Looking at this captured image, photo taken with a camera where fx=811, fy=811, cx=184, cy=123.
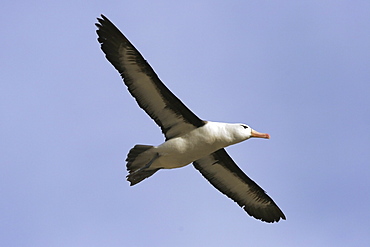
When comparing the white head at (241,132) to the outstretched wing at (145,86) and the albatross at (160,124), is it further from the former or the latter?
the outstretched wing at (145,86)

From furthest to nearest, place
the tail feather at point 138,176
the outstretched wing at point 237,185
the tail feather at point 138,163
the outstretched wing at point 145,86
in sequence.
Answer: the outstretched wing at point 237,185
the tail feather at point 138,176
the tail feather at point 138,163
the outstretched wing at point 145,86

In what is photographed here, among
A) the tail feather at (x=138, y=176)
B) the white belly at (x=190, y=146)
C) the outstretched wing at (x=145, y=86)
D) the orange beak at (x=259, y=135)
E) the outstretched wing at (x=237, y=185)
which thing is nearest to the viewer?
the outstretched wing at (x=145, y=86)

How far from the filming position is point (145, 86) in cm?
1489

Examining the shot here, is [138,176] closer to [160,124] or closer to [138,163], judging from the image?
[138,163]

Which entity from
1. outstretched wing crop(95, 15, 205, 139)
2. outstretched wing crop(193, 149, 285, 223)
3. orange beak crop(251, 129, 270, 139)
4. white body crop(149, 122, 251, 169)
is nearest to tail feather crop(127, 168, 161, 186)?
white body crop(149, 122, 251, 169)

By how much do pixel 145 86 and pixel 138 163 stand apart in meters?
1.50

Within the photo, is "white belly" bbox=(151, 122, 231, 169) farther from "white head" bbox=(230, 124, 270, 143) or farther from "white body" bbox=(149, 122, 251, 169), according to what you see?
"white head" bbox=(230, 124, 270, 143)

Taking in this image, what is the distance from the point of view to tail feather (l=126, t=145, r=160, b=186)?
598 inches

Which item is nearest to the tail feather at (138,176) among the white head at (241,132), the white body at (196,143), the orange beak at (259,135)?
the white body at (196,143)

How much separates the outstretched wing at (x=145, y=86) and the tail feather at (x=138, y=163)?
56 cm

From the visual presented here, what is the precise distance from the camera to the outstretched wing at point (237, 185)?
16562 millimetres

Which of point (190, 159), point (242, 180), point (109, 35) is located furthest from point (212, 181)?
point (109, 35)

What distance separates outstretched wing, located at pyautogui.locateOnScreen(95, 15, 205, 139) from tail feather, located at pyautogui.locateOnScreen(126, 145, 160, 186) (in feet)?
1.84

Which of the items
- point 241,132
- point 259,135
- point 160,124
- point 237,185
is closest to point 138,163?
point 160,124
